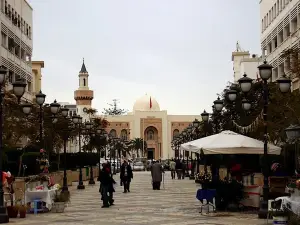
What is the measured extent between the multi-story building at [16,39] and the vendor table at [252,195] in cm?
2806

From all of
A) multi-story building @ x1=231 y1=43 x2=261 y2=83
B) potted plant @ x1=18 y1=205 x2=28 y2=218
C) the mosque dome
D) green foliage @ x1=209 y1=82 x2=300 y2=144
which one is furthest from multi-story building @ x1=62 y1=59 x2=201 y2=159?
potted plant @ x1=18 y1=205 x2=28 y2=218

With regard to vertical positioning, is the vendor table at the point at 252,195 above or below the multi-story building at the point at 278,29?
below

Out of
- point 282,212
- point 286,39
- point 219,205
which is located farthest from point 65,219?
point 286,39

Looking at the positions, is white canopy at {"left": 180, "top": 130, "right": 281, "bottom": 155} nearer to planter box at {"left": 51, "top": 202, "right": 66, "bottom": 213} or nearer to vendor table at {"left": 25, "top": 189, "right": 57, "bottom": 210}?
planter box at {"left": 51, "top": 202, "right": 66, "bottom": 213}

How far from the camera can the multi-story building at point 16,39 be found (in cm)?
4519

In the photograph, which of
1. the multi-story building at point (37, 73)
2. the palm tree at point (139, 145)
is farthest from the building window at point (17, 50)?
the palm tree at point (139, 145)

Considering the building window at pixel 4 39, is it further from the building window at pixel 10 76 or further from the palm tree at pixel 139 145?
the palm tree at pixel 139 145

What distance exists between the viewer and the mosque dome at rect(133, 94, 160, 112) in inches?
5212

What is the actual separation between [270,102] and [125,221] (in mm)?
16523

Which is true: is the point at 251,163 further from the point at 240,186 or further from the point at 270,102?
the point at 240,186

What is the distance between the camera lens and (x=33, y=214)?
1945 centimetres

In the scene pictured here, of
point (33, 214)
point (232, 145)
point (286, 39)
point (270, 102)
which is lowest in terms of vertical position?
point (33, 214)

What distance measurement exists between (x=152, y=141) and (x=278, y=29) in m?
84.0

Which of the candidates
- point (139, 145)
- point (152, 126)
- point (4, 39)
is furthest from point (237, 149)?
point (152, 126)
